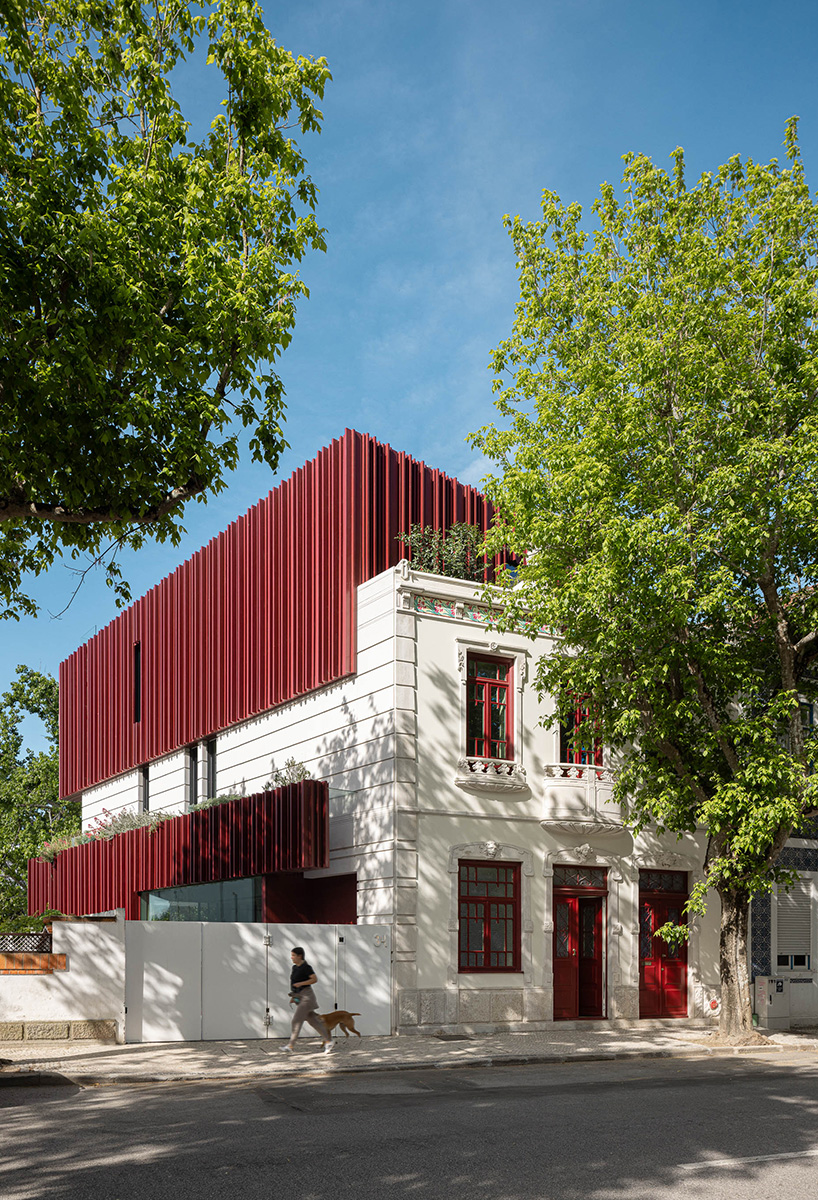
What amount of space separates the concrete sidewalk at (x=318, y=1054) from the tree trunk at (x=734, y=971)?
55 cm

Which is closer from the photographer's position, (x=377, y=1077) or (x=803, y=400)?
(x=377, y=1077)

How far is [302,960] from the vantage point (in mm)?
17266

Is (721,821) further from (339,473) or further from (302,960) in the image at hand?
(339,473)

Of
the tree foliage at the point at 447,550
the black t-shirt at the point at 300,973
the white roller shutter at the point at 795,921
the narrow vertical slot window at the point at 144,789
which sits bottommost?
the white roller shutter at the point at 795,921

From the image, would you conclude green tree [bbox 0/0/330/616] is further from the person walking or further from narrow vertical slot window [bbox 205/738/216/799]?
narrow vertical slot window [bbox 205/738/216/799]

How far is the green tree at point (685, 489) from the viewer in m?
18.9

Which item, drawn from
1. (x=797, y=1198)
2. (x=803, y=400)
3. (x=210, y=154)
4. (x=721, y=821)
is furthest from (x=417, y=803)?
(x=797, y=1198)

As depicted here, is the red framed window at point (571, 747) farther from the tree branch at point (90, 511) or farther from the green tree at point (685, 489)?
the tree branch at point (90, 511)

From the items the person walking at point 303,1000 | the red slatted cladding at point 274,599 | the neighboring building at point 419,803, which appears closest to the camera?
the person walking at point 303,1000

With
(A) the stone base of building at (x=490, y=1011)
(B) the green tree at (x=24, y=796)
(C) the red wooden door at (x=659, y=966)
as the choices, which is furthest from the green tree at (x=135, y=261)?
(B) the green tree at (x=24, y=796)

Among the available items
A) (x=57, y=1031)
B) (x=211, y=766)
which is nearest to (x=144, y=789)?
(x=211, y=766)

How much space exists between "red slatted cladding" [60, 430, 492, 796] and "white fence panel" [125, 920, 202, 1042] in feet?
22.4

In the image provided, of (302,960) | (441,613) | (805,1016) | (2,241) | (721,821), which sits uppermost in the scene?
(2,241)

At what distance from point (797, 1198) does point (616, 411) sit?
13910 mm
